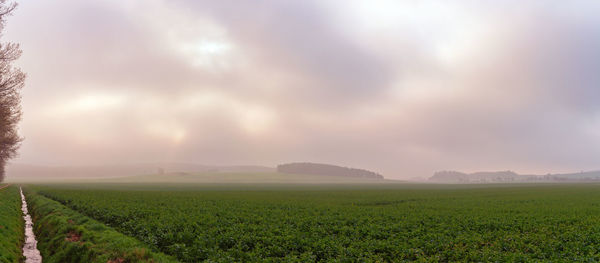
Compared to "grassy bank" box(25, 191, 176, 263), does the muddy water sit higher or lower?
lower

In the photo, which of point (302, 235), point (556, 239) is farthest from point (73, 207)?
point (556, 239)

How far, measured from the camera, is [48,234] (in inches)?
1026

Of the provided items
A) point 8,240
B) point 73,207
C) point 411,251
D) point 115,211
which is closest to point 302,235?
point 411,251

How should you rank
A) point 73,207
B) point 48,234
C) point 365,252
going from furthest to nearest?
point 73,207 < point 48,234 < point 365,252

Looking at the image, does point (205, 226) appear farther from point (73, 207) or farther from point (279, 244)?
point (73, 207)

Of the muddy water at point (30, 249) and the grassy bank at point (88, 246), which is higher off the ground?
the grassy bank at point (88, 246)

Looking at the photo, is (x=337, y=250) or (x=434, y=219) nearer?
(x=337, y=250)

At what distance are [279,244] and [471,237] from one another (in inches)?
549

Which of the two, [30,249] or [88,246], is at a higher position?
[88,246]

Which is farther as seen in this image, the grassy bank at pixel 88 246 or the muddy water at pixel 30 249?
the muddy water at pixel 30 249

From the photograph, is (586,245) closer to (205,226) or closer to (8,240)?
(205,226)

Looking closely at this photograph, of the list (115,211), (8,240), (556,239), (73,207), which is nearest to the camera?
(8,240)

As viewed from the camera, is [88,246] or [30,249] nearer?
[88,246]

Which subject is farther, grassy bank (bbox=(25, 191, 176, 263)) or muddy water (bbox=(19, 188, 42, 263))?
muddy water (bbox=(19, 188, 42, 263))
